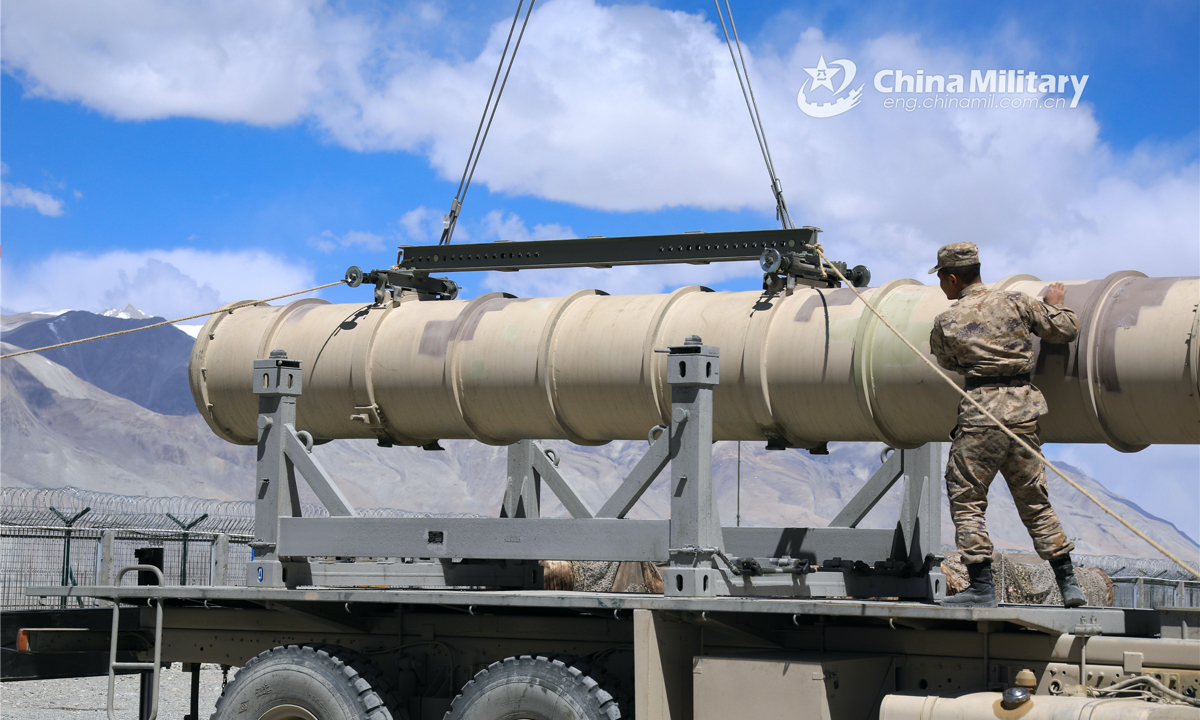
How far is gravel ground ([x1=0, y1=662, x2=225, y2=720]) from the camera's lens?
13414 mm

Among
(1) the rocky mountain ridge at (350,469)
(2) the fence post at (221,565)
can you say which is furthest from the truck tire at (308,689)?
(1) the rocky mountain ridge at (350,469)

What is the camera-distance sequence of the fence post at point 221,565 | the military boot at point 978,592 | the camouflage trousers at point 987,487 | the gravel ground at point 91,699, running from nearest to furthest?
the military boot at point 978,592
the camouflage trousers at point 987,487
the gravel ground at point 91,699
the fence post at point 221,565

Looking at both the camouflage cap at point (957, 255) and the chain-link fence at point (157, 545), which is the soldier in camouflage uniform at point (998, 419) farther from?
the chain-link fence at point (157, 545)

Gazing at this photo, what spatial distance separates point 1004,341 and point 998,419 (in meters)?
0.36

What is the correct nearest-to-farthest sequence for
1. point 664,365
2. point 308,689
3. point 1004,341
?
point 1004,341 → point 308,689 → point 664,365

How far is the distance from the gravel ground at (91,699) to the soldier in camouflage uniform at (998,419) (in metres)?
8.68

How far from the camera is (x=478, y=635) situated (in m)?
7.04

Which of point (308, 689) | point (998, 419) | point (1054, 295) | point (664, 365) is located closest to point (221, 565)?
point (308, 689)

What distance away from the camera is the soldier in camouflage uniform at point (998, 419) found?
20.1ft

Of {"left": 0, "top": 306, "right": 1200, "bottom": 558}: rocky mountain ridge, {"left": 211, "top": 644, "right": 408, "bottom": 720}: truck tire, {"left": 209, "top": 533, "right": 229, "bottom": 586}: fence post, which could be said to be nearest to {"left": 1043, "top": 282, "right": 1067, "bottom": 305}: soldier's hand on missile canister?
{"left": 211, "top": 644, "right": 408, "bottom": 720}: truck tire

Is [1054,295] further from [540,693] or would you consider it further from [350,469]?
[350,469]

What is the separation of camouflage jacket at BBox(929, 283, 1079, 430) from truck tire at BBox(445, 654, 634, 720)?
2134 millimetres

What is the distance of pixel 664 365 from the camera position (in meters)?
7.43

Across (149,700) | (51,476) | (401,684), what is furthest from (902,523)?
(51,476)
